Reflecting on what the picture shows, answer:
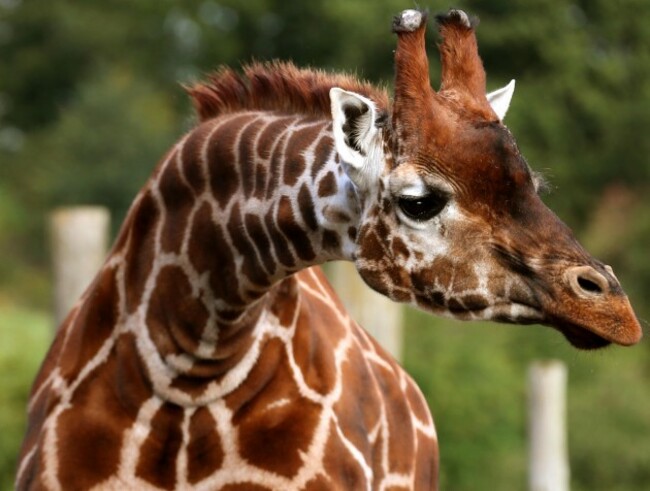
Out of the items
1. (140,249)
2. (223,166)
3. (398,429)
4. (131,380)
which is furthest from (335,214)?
(398,429)

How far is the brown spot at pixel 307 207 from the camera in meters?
5.09

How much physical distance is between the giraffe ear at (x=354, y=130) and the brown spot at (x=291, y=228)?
1.10 ft

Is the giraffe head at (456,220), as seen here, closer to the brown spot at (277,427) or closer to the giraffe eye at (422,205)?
the giraffe eye at (422,205)

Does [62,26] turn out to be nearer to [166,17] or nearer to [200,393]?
[166,17]

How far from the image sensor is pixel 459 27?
16.9 feet

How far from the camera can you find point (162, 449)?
5383 mm

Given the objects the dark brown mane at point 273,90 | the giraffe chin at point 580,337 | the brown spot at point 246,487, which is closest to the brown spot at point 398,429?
the brown spot at point 246,487

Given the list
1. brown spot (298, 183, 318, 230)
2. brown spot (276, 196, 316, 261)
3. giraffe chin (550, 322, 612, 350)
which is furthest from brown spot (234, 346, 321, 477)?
giraffe chin (550, 322, 612, 350)

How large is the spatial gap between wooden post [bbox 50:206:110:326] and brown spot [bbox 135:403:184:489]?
14.3 feet

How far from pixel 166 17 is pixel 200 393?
46010 millimetres

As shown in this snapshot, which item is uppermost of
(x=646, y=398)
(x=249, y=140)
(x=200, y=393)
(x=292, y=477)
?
(x=249, y=140)

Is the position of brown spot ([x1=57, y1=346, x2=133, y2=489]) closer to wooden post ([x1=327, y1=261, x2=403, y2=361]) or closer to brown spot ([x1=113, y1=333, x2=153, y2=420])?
brown spot ([x1=113, y1=333, x2=153, y2=420])

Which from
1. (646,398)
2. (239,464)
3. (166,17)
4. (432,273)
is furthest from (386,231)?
(166,17)

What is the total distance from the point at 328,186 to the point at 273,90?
64 cm
